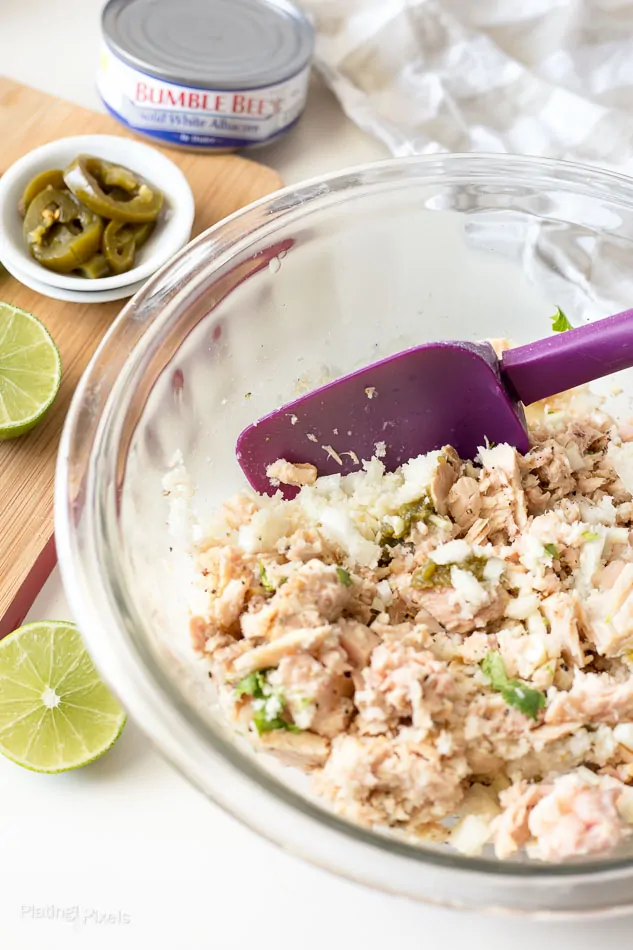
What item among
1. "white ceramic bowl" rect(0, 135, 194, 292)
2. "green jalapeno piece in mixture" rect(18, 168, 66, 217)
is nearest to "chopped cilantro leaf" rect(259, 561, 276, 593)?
"white ceramic bowl" rect(0, 135, 194, 292)

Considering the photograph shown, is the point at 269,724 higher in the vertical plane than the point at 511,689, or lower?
higher

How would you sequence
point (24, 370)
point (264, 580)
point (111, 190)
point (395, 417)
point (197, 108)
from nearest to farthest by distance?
point (264, 580), point (395, 417), point (24, 370), point (111, 190), point (197, 108)

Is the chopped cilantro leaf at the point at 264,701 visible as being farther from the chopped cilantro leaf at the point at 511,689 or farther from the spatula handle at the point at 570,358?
the spatula handle at the point at 570,358

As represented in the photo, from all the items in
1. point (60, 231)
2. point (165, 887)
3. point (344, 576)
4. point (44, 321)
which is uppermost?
point (60, 231)

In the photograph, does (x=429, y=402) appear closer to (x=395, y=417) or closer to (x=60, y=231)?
(x=395, y=417)

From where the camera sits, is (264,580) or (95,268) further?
(95,268)

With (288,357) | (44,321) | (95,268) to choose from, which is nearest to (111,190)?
(95,268)

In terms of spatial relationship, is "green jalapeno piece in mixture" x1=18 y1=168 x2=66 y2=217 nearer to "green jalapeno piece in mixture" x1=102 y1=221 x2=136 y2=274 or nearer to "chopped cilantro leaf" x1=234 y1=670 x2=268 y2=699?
"green jalapeno piece in mixture" x1=102 y1=221 x2=136 y2=274

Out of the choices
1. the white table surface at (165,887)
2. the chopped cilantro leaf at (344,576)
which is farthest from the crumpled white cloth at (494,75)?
the white table surface at (165,887)
